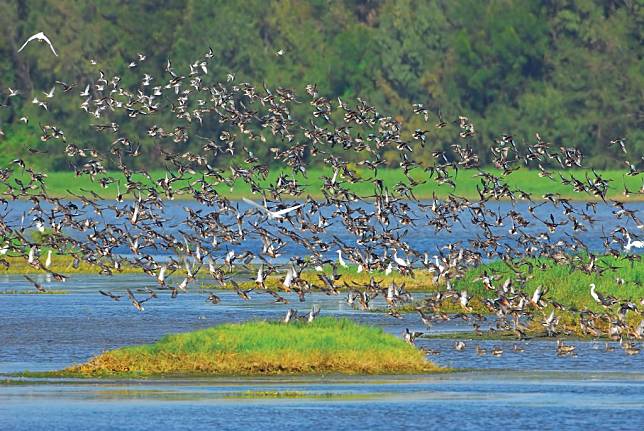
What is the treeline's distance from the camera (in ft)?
470

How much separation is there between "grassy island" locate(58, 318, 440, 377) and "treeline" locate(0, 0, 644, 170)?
100m

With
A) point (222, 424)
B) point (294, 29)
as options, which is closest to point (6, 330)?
point (222, 424)

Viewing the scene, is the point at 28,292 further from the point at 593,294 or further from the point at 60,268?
the point at 593,294

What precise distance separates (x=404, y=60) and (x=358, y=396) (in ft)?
376

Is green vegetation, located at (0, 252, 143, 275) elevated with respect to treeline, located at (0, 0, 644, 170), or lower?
lower

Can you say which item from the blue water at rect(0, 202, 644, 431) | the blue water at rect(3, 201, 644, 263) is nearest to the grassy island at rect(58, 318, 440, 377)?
the blue water at rect(0, 202, 644, 431)

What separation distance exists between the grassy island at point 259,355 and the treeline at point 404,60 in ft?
328

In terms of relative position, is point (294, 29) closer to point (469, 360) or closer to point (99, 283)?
point (99, 283)

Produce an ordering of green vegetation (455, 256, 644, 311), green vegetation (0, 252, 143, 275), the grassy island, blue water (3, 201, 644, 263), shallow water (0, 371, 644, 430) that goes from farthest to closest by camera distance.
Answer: blue water (3, 201, 644, 263) < green vegetation (0, 252, 143, 275) < green vegetation (455, 256, 644, 311) < the grassy island < shallow water (0, 371, 644, 430)

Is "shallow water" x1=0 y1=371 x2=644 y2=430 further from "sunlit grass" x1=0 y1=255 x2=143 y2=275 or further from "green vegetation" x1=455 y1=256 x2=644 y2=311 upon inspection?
"sunlit grass" x1=0 y1=255 x2=143 y2=275

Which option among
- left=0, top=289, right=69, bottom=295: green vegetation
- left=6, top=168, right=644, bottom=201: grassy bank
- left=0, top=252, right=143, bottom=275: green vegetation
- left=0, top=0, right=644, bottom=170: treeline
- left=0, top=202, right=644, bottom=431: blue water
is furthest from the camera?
left=0, top=0, right=644, bottom=170: treeline

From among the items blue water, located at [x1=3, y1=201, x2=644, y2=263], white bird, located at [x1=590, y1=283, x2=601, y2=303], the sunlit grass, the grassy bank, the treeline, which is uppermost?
the treeline

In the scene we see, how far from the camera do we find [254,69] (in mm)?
147125

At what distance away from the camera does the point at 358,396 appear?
116ft
